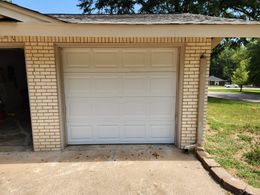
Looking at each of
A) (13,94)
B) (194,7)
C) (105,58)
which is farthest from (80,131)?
(194,7)

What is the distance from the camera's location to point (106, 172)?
315cm

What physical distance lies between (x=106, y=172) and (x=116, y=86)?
5.80 feet

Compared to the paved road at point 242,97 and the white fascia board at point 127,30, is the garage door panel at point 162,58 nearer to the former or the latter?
the white fascia board at point 127,30

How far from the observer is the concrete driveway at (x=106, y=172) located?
271cm

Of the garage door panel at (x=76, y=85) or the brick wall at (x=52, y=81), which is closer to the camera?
the brick wall at (x=52, y=81)

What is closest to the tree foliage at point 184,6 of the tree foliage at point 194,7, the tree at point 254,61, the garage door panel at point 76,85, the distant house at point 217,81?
the tree foliage at point 194,7

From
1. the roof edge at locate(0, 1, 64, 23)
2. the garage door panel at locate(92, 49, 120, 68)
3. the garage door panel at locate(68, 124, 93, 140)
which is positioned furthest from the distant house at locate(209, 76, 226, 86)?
the roof edge at locate(0, 1, 64, 23)

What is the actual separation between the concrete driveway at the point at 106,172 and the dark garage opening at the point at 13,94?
7.14 feet

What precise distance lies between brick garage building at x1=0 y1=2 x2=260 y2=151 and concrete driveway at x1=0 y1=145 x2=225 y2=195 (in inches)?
15.4

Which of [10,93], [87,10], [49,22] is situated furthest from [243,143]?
[87,10]

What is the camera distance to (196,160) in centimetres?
358

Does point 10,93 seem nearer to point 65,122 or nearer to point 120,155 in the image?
point 65,122

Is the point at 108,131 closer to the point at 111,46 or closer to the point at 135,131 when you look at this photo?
the point at 135,131

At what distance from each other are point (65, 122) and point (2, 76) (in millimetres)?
5805
